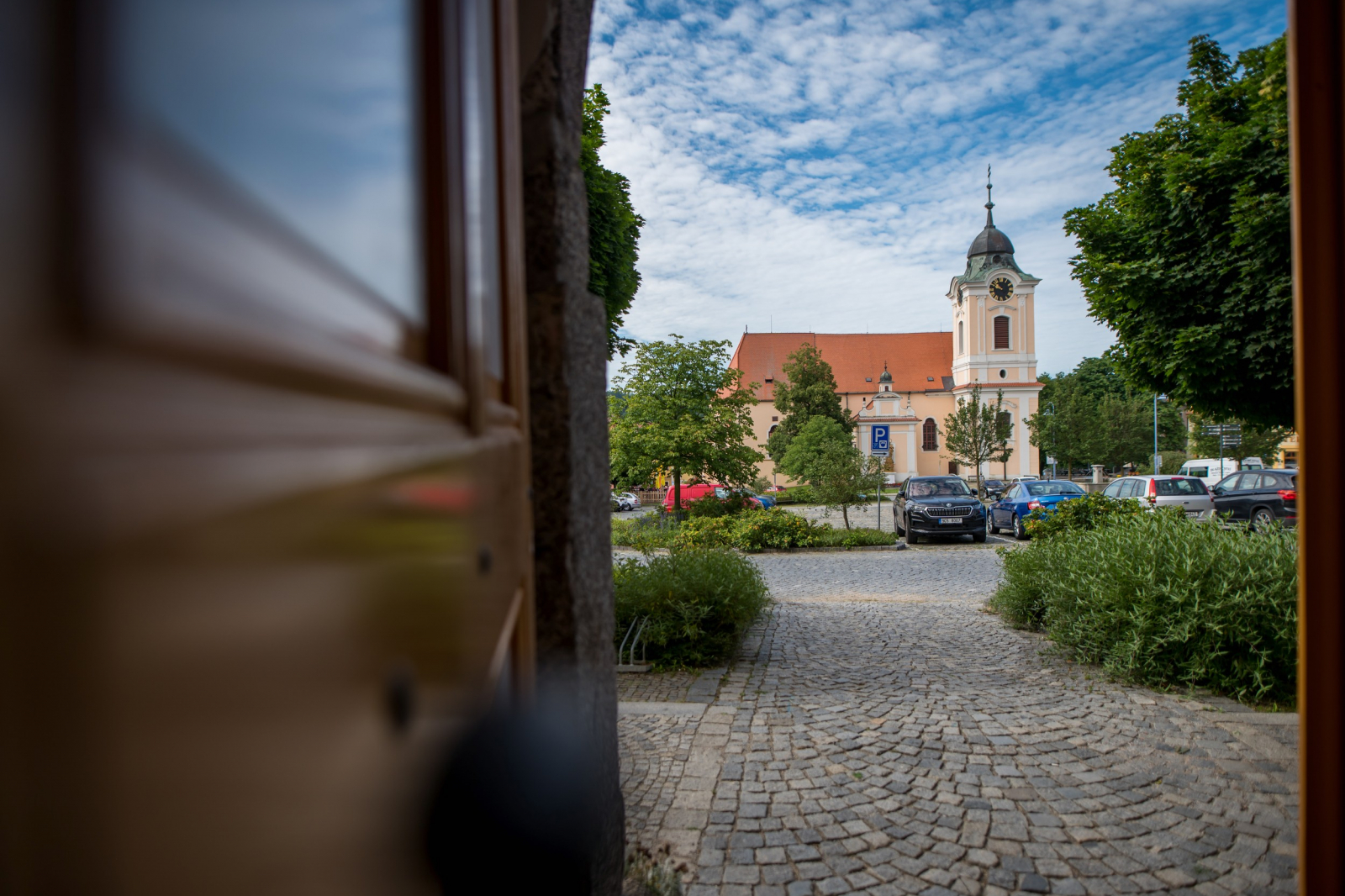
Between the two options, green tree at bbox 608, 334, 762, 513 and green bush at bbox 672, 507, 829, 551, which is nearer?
green bush at bbox 672, 507, 829, 551

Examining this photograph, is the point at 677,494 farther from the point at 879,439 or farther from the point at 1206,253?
the point at 1206,253

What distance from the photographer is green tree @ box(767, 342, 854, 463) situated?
42.5 meters

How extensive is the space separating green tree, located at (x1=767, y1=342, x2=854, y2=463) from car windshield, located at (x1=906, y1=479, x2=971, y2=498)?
2515 centimetres

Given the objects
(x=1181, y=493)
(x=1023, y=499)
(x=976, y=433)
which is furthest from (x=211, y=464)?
(x=976, y=433)

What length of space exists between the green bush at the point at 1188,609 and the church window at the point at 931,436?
45.1 metres

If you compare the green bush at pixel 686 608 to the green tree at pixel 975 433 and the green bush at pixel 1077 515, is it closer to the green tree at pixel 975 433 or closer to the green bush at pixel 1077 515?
the green bush at pixel 1077 515

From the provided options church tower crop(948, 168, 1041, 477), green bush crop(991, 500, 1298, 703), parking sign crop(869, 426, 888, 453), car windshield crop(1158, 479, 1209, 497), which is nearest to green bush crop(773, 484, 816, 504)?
parking sign crop(869, 426, 888, 453)

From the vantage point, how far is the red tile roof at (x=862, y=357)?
5275 centimetres

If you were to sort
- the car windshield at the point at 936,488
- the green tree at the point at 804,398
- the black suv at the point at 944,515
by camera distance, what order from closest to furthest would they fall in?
the black suv at the point at 944,515 < the car windshield at the point at 936,488 < the green tree at the point at 804,398

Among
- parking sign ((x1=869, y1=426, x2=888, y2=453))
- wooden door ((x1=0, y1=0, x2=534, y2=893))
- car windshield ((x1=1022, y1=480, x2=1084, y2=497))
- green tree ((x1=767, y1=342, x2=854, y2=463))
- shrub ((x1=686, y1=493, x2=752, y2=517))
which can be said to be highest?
green tree ((x1=767, y1=342, x2=854, y2=463))

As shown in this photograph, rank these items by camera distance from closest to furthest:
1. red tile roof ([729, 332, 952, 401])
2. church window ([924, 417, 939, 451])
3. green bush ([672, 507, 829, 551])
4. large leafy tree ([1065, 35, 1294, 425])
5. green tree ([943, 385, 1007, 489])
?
large leafy tree ([1065, 35, 1294, 425]), green bush ([672, 507, 829, 551]), green tree ([943, 385, 1007, 489]), church window ([924, 417, 939, 451]), red tile roof ([729, 332, 952, 401])

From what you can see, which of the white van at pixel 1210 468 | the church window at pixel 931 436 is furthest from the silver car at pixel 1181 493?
the church window at pixel 931 436

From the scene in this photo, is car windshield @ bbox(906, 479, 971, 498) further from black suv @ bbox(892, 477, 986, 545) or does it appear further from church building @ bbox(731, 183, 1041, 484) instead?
church building @ bbox(731, 183, 1041, 484)

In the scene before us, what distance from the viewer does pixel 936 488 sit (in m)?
16.3
